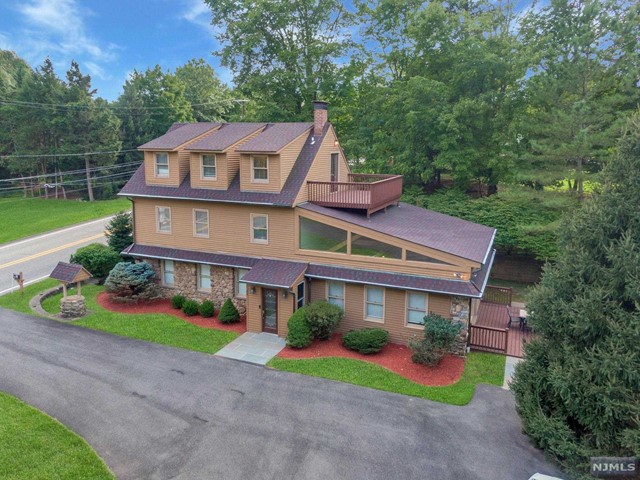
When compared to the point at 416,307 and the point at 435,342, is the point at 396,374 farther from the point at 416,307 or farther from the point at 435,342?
the point at 416,307

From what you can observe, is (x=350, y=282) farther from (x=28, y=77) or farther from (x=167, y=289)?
(x=28, y=77)

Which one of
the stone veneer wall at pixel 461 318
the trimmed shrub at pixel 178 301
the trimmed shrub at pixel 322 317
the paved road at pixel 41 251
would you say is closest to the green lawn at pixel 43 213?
the paved road at pixel 41 251

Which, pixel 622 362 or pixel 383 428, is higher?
pixel 622 362

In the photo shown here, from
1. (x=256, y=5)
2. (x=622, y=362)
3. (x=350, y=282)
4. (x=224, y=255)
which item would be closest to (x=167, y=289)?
(x=224, y=255)

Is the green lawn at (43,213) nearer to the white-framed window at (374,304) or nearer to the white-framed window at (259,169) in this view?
the white-framed window at (259,169)

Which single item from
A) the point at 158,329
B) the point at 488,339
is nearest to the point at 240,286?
the point at 158,329

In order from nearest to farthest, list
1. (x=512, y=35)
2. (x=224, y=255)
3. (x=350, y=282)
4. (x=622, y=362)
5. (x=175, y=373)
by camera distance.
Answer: (x=622, y=362), (x=175, y=373), (x=350, y=282), (x=224, y=255), (x=512, y=35)

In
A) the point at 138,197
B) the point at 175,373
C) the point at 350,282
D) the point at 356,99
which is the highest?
the point at 356,99
